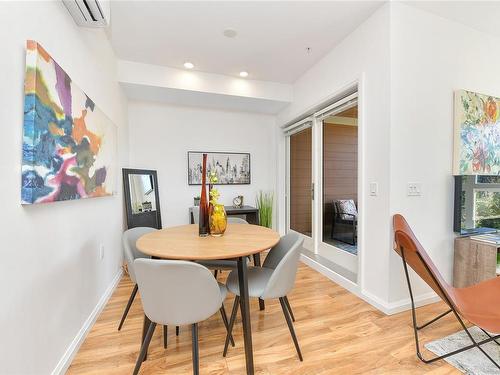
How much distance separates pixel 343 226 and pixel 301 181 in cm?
96

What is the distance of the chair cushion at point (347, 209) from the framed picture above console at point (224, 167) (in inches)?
65.5

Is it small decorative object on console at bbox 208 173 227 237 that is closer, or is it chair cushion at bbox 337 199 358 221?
small decorative object on console at bbox 208 173 227 237

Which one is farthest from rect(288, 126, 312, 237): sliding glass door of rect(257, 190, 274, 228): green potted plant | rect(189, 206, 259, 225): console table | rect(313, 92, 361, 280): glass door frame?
rect(189, 206, 259, 225): console table

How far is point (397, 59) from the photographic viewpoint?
6.71 feet

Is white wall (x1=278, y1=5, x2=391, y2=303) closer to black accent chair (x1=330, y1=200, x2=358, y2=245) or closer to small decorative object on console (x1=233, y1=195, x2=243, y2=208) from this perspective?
black accent chair (x1=330, y1=200, x2=358, y2=245)

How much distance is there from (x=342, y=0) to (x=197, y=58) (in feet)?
5.51

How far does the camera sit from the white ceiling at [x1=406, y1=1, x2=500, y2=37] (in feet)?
6.76

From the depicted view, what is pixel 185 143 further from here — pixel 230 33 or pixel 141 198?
pixel 230 33

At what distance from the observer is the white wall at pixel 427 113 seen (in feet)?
6.77

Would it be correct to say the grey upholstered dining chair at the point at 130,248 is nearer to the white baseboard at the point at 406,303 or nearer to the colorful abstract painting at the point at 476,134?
the white baseboard at the point at 406,303

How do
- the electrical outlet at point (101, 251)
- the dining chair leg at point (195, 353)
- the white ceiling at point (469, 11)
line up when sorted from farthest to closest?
the electrical outlet at point (101, 251) < the white ceiling at point (469, 11) < the dining chair leg at point (195, 353)

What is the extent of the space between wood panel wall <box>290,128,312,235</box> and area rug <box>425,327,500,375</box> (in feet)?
6.57

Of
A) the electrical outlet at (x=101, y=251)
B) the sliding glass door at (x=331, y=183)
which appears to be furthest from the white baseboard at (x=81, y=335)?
the sliding glass door at (x=331, y=183)

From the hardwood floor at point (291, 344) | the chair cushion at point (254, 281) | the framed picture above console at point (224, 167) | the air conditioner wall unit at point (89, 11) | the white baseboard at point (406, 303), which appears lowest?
the hardwood floor at point (291, 344)
